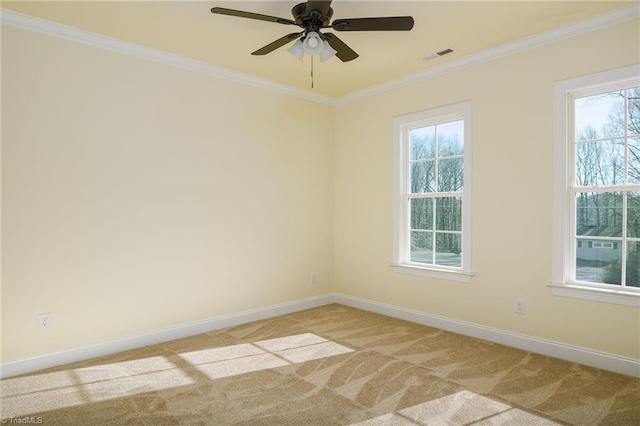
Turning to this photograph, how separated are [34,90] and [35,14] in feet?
1.85

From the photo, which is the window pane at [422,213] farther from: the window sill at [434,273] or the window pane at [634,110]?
the window pane at [634,110]

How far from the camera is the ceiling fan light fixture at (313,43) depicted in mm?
2715

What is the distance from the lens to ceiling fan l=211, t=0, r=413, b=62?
2.53 meters

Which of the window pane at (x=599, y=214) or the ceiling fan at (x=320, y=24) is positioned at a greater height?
the ceiling fan at (x=320, y=24)

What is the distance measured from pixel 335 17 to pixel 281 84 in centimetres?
168

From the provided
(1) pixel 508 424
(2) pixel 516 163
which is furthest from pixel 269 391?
(2) pixel 516 163

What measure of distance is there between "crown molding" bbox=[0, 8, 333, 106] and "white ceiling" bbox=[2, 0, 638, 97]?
0.07 meters

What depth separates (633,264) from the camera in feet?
10.2

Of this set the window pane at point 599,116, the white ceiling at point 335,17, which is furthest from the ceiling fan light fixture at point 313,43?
the window pane at point 599,116

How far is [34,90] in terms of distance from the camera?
3.16m

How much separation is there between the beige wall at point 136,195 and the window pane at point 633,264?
3252 mm

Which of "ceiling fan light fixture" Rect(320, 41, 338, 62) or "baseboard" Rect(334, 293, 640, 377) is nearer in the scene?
"ceiling fan light fixture" Rect(320, 41, 338, 62)

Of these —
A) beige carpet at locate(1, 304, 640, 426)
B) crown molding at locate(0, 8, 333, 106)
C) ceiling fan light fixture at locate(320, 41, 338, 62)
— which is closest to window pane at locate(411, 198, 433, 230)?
beige carpet at locate(1, 304, 640, 426)

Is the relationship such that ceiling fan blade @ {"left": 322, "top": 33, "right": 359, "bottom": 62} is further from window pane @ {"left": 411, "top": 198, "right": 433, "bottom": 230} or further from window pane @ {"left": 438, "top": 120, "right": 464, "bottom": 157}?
window pane @ {"left": 411, "top": 198, "right": 433, "bottom": 230}
